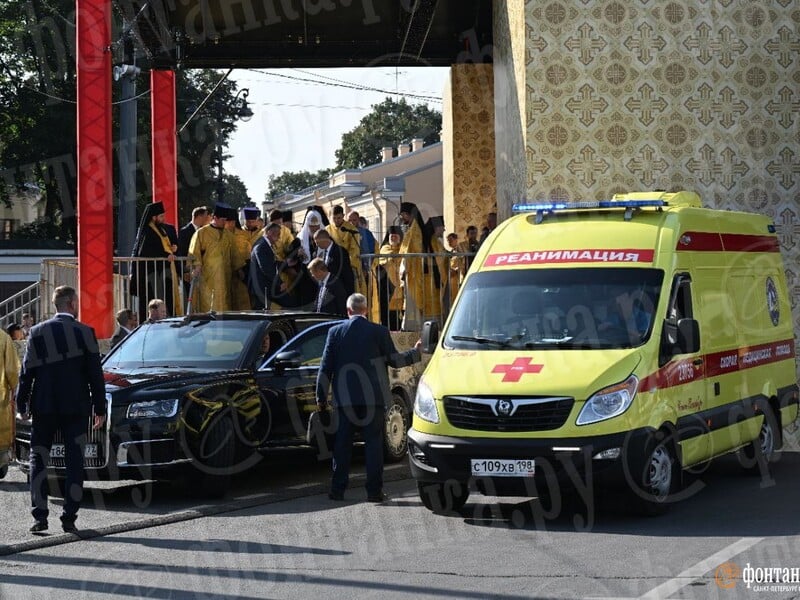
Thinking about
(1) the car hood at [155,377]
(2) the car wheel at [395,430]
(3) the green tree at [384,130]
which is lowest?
(2) the car wheel at [395,430]

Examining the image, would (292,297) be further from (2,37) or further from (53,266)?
(2,37)

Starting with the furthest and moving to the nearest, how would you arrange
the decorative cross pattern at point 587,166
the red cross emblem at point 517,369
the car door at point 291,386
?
the decorative cross pattern at point 587,166, the car door at point 291,386, the red cross emblem at point 517,369

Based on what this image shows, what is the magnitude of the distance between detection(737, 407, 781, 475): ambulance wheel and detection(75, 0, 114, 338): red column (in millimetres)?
8742

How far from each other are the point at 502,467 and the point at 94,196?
9818 millimetres

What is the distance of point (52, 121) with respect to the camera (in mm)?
53594

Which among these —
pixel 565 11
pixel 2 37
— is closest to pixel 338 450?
pixel 565 11

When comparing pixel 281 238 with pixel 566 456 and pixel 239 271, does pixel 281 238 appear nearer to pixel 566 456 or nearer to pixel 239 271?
pixel 239 271

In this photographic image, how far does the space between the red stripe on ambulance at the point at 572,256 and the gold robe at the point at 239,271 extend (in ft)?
23.0

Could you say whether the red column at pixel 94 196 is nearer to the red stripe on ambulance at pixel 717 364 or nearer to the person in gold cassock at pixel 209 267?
the person in gold cassock at pixel 209 267

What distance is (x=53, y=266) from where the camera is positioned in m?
19.2

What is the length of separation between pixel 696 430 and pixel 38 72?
46.8 m

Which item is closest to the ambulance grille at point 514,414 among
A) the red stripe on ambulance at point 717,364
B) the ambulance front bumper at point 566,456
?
the ambulance front bumper at point 566,456

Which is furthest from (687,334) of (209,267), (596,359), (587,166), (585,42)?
(209,267)

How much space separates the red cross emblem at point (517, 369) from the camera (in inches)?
435
